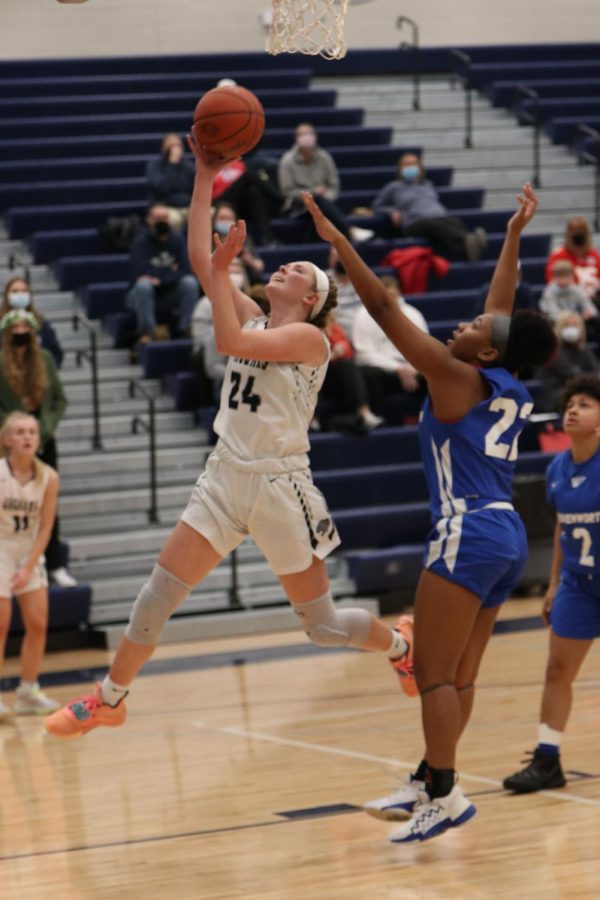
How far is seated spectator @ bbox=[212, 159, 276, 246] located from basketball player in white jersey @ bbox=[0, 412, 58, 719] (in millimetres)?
4854

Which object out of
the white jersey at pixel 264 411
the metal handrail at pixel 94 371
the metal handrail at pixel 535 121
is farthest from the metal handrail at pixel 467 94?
the white jersey at pixel 264 411

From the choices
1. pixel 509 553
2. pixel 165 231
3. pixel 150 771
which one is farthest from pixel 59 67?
pixel 509 553

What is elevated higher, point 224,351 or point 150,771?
point 224,351

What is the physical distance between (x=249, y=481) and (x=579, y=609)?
55.6 inches

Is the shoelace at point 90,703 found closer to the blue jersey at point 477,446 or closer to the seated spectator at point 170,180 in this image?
the blue jersey at point 477,446

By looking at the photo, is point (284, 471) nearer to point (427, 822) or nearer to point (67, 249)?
point (427, 822)

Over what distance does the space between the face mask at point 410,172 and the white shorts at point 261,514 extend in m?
8.26

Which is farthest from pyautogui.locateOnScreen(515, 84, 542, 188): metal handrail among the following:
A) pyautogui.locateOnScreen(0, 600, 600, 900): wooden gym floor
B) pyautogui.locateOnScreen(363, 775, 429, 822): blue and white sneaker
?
pyautogui.locateOnScreen(363, 775, 429, 822): blue and white sneaker

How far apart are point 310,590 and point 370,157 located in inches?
374

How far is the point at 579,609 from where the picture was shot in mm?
5730

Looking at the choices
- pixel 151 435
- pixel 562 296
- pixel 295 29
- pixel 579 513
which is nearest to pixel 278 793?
pixel 579 513

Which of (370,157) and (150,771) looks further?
(370,157)

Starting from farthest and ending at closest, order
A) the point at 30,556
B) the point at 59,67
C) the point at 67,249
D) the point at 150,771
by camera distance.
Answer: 1. the point at 59,67
2. the point at 67,249
3. the point at 30,556
4. the point at 150,771

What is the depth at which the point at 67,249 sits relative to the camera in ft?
40.5
